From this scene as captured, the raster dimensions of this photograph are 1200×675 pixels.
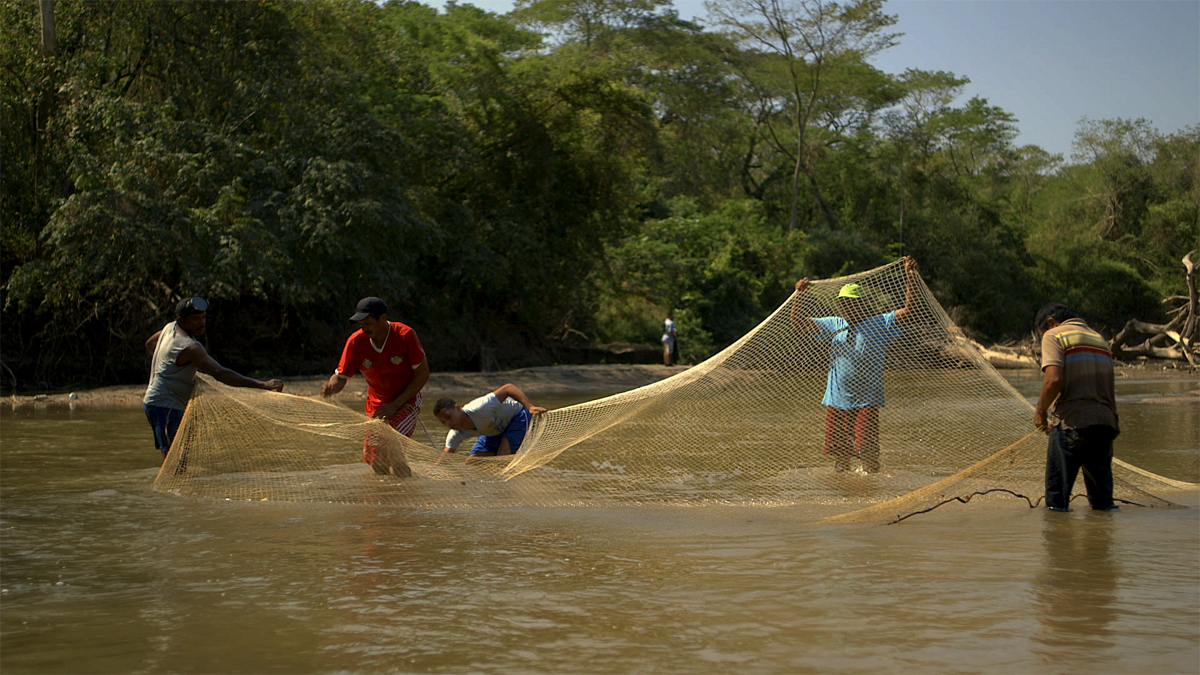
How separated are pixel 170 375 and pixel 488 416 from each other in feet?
6.25

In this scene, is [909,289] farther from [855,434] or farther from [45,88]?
[45,88]

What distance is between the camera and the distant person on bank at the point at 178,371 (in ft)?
19.3

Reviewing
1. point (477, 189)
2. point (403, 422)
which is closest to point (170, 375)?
point (403, 422)

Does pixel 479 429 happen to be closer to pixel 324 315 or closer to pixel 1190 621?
pixel 1190 621

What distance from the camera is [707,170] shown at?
111 ft

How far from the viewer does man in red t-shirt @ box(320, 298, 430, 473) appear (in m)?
5.87

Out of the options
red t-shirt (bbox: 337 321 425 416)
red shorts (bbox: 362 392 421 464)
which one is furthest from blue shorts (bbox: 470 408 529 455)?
red t-shirt (bbox: 337 321 425 416)

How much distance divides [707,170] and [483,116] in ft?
51.1

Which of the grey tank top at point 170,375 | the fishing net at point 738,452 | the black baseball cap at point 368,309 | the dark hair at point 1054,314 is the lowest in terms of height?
the fishing net at point 738,452

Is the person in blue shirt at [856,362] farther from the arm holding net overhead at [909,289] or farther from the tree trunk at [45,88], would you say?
the tree trunk at [45,88]

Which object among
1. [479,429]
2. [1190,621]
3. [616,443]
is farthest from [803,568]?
[616,443]

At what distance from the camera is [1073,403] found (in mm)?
5219

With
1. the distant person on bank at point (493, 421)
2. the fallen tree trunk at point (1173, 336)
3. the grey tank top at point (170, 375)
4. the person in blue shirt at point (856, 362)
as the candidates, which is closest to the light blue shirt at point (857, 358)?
the person in blue shirt at point (856, 362)

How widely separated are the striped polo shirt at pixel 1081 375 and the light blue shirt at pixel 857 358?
1.31m
